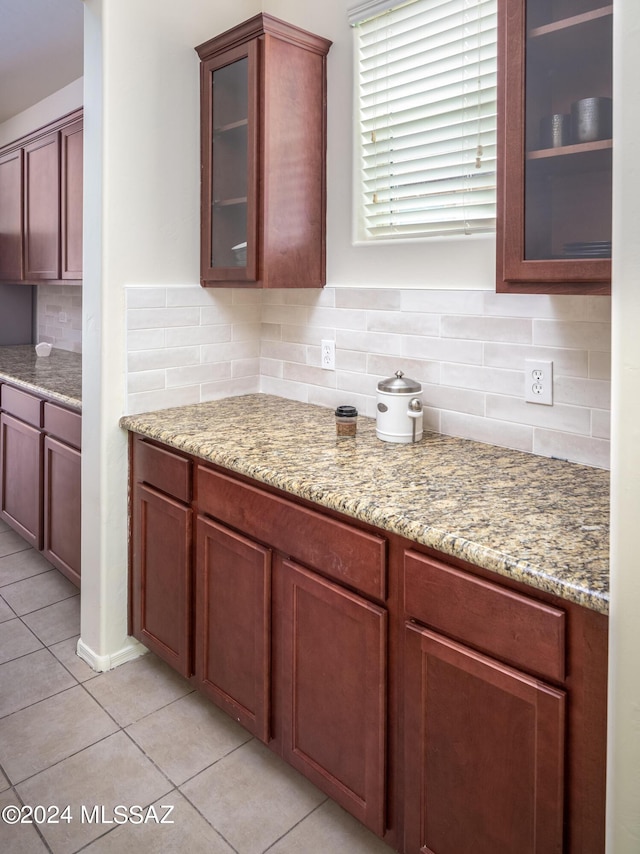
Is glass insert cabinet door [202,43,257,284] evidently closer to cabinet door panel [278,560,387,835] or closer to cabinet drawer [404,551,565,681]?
cabinet door panel [278,560,387,835]

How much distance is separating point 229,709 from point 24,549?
1.93 m

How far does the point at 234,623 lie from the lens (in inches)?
70.6

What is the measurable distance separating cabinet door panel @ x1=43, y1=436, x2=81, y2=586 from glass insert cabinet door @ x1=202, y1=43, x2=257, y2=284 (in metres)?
1.05

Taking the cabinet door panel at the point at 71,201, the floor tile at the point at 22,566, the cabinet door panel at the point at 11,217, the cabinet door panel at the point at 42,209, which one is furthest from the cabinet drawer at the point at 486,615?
the cabinet door panel at the point at 11,217

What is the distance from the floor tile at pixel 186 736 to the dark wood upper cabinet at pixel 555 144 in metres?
1.58

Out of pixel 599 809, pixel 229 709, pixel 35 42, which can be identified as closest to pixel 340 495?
pixel 599 809

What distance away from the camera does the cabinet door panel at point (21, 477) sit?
295 centimetres

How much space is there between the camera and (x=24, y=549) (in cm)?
327

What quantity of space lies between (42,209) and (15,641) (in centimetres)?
234

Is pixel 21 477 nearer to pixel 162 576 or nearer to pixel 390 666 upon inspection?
pixel 162 576

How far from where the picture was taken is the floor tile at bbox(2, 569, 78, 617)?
A: 2.73 metres

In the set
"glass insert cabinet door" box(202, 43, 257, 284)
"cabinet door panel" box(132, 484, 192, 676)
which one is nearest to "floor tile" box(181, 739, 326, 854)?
"cabinet door panel" box(132, 484, 192, 676)

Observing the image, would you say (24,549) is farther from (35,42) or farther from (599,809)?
(599,809)

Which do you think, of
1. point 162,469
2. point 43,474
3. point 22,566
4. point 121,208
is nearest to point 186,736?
point 162,469
